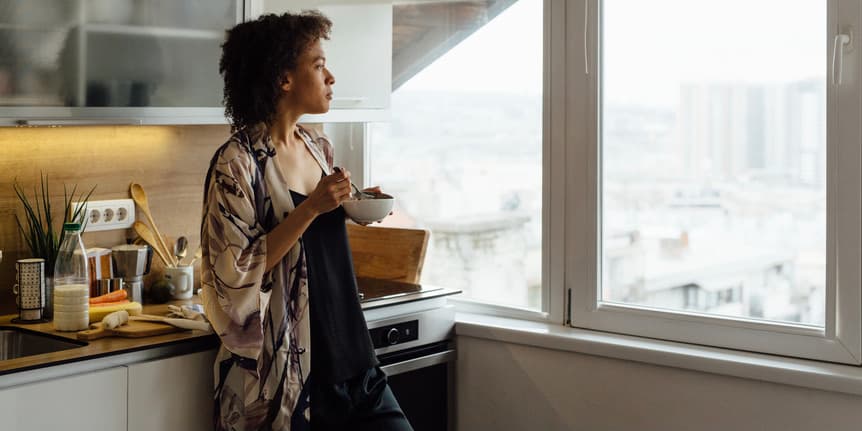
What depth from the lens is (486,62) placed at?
303 cm

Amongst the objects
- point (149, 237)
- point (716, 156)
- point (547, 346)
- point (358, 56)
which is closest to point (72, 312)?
point (149, 237)

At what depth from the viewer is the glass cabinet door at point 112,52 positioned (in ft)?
7.07

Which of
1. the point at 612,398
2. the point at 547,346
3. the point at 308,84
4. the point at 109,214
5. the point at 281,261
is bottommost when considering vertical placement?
the point at 612,398

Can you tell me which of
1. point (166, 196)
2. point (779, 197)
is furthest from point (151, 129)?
point (779, 197)

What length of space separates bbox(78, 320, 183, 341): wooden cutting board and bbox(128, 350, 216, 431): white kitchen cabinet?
8cm

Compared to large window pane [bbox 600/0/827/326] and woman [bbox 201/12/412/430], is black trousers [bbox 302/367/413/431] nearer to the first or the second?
woman [bbox 201/12/412/430]

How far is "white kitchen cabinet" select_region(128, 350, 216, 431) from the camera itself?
7.02ft

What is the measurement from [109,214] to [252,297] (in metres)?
0.75

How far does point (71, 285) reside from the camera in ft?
7.54

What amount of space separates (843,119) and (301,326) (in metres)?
1.36

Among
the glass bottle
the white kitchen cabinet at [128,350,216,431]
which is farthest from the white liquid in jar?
the white kitchen cabinet at [128,350,216,431]

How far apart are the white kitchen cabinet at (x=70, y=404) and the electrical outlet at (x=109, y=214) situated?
2.25 ft

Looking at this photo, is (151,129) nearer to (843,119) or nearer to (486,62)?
(486,62)

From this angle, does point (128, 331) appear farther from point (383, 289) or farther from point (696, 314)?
point (696, 314)
